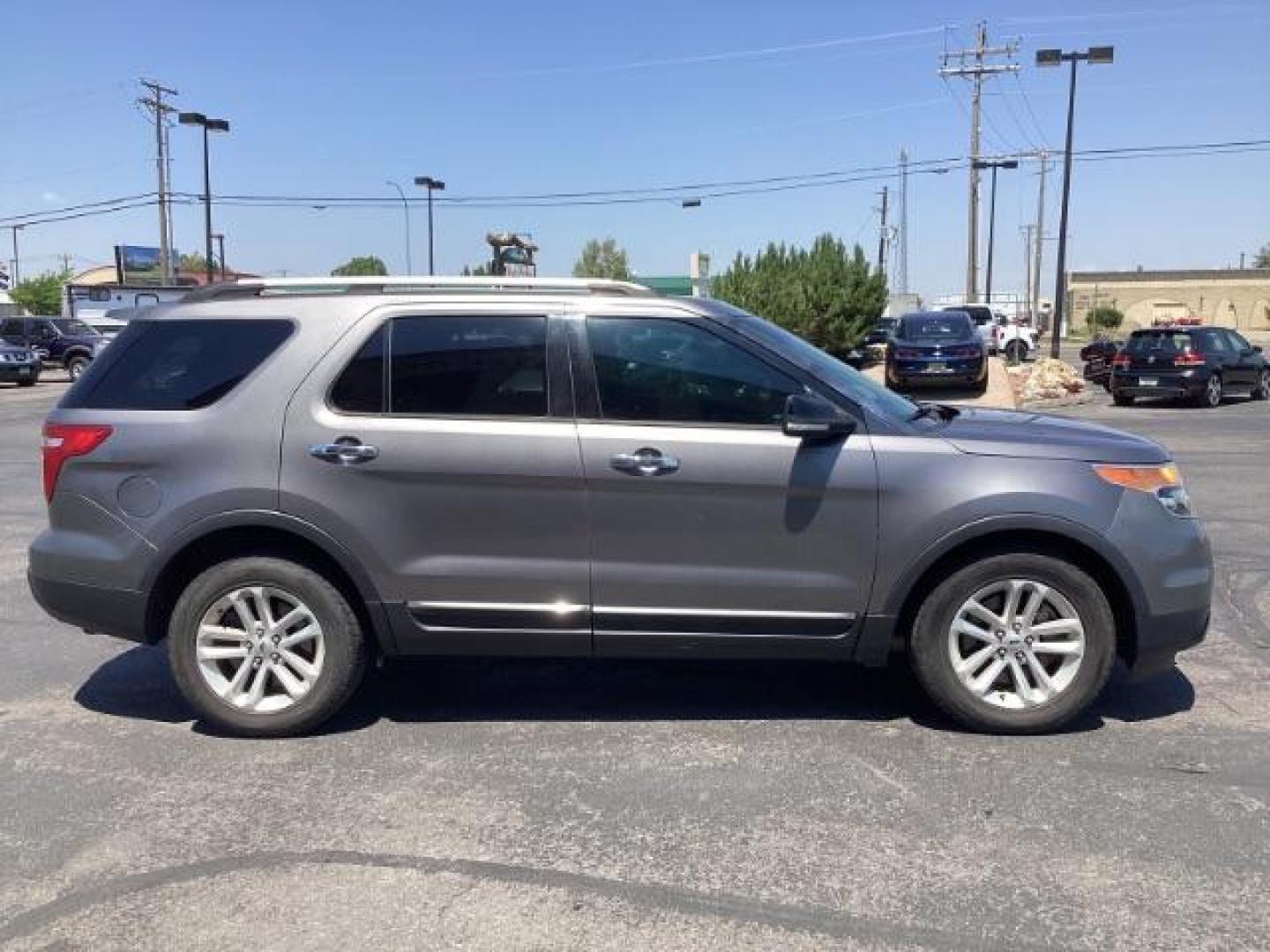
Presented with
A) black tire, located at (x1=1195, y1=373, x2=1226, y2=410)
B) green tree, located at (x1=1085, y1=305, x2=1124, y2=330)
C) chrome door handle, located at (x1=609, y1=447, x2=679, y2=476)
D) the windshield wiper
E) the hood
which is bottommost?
black tire, located at (x1=1195, y1=373, x2=1226, y2=410)

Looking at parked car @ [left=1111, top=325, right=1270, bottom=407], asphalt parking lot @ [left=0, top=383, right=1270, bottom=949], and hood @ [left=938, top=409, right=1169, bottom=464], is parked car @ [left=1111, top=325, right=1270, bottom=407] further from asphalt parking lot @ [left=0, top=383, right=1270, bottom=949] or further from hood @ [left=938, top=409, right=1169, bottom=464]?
hood @ [left=938, top=409, right=1169, bottom=464]

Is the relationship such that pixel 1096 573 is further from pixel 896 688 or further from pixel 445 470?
pixel 445 470

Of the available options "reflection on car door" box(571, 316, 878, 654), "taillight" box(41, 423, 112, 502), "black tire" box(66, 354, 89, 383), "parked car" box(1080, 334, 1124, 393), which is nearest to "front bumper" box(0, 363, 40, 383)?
"black tire" box(66, 354, 89, 383)

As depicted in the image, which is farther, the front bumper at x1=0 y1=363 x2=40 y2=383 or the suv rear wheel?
the front bumper at x1=0 y1=363 x2=40 y2=383

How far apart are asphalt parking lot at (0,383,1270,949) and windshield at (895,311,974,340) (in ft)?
62.8

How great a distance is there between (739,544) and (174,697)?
2.78m

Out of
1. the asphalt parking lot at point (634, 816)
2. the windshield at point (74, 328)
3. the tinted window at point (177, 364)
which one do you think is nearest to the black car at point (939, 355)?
the asphalt parking lot at point (634, 816)

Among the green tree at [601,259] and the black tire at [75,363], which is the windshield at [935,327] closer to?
the black tire at [75,363]

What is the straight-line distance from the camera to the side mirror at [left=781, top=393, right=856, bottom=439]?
430 centimetres

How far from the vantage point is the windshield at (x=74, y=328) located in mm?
36906

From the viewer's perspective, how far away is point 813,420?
4.30 meters

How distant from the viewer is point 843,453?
14.3 feet

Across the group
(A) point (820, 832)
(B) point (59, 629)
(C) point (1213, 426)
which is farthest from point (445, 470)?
(C) point (1213, 426)

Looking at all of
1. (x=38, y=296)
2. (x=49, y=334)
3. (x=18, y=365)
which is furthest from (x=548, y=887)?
(x=38, y=296)
